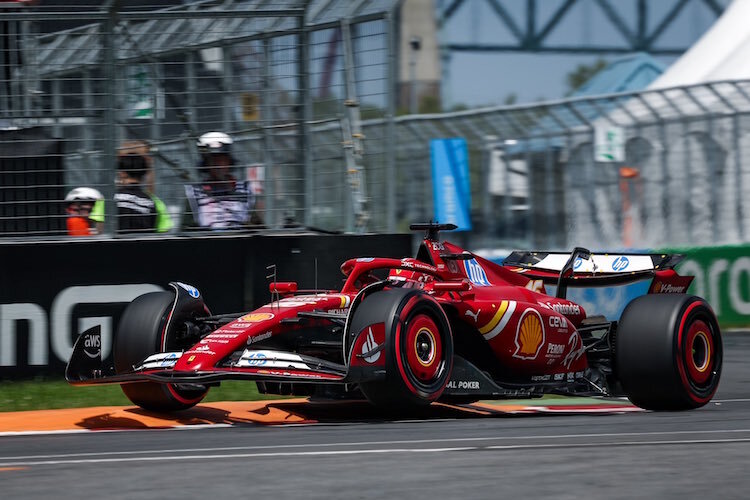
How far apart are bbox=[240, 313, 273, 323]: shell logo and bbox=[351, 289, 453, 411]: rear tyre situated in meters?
0.58

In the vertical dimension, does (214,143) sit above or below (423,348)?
above

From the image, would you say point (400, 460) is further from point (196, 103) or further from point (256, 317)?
point (196, 103)

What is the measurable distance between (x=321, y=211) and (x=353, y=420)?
11.5ft

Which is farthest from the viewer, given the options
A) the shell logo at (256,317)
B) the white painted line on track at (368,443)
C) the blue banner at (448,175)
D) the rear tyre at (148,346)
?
the blue banner at (448,175)

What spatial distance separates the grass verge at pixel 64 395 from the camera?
9102 mm

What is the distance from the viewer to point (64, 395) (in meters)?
9.42

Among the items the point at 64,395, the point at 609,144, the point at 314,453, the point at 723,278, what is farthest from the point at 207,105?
the point at 723,278

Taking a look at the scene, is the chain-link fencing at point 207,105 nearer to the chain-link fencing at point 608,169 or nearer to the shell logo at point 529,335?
the shell logo at point 529,335

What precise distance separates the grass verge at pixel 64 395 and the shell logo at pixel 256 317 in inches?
67.1

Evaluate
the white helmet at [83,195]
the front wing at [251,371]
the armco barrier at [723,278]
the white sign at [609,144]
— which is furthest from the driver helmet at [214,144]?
the armco barrier at [723,278]

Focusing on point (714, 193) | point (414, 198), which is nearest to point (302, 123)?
point (414, 198)

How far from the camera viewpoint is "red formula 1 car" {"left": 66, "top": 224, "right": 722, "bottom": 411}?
741 centimetres

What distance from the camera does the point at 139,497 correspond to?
496cm

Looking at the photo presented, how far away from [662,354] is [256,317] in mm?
2524
